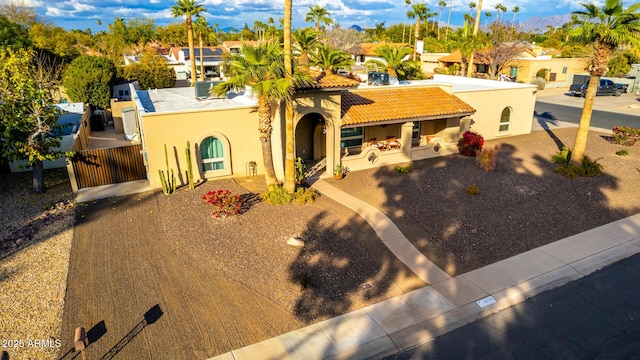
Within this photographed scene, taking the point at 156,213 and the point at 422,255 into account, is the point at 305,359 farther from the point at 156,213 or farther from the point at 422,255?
the point at 156,213

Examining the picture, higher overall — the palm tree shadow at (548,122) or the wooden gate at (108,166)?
the wooden gate at (108,166)

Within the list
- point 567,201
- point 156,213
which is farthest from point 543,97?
point 156,213

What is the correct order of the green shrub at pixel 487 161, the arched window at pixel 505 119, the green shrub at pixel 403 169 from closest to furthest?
the green shrub at pixel 403 169 < the green shrub at pixel 487 161 < the arched window at pixel 505 119

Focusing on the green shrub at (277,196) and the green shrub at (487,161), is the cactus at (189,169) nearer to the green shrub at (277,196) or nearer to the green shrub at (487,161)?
the green shrub at (277,196)

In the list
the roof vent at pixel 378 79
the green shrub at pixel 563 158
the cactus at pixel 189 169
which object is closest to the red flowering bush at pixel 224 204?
the cactus at pixel 189 169

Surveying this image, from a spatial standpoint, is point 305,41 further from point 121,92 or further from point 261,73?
point 121,92

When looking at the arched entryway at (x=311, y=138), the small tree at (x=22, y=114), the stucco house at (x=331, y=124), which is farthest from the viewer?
the arched entryway at (x=311, y=138)

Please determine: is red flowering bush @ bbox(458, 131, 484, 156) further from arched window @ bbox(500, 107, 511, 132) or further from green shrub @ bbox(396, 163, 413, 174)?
arched window @ bbox(500, 107, 511, 132)

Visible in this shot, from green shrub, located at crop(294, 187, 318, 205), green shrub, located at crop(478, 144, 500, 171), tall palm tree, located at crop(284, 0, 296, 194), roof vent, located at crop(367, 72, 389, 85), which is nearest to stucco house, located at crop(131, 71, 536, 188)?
roof vent, located at crop(367, 72, 389, 85)

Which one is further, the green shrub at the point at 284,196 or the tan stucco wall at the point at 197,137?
the tan stucco wall at the point at 197,137
